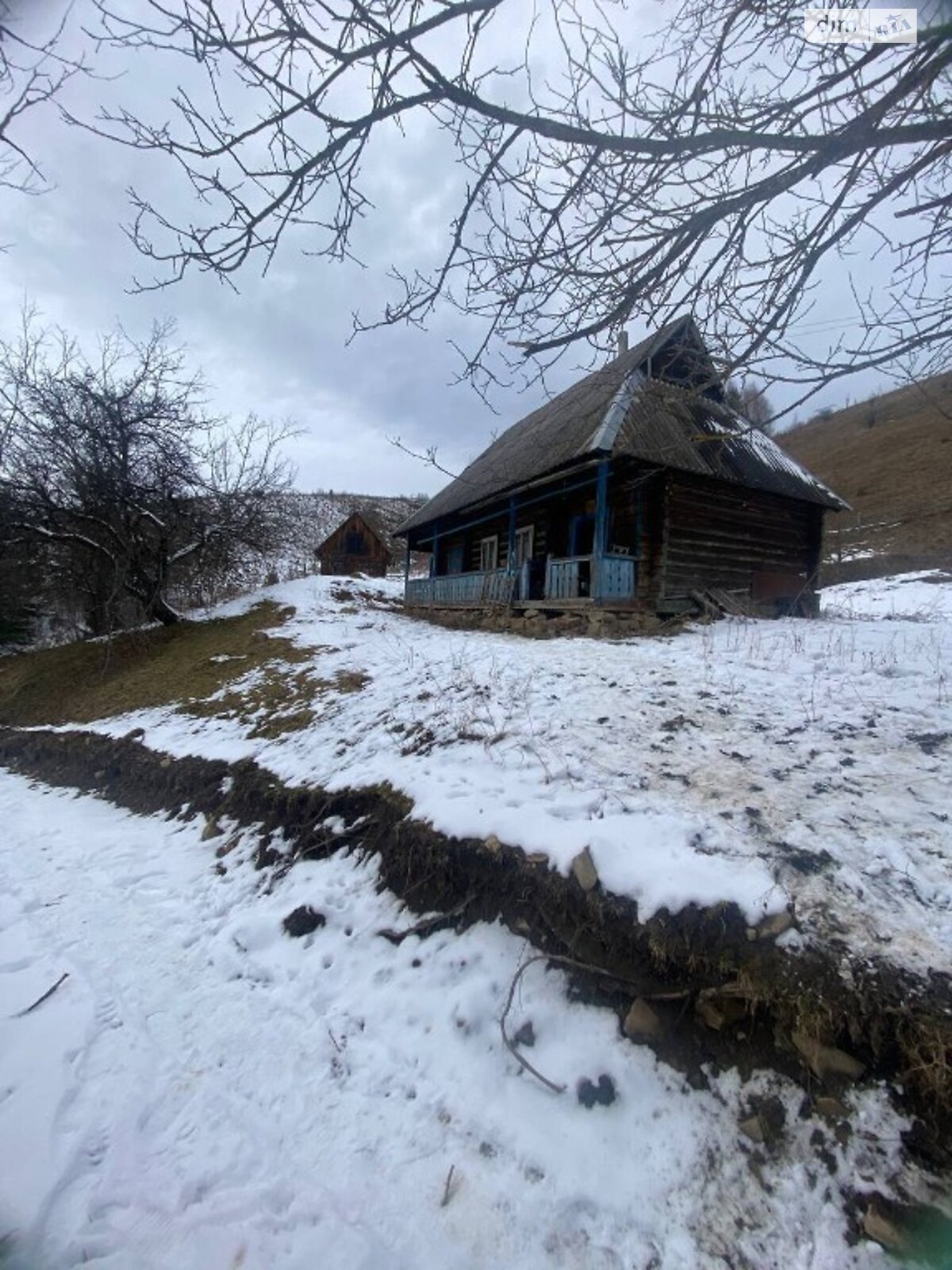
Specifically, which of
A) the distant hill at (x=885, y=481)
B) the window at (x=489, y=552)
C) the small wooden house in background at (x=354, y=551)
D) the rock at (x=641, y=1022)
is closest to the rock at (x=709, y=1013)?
the rock at (x=641, y=1022)

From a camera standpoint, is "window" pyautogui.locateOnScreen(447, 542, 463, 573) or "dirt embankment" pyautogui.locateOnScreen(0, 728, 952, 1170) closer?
"dirt embankment" pyautogui.locateOnScreen(0, 728, 952, 1170)

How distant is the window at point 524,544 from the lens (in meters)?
13.2

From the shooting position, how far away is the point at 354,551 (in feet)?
102

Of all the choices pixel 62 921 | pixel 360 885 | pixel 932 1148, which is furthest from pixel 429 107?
pixel 62 921

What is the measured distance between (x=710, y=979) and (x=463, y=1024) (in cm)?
101

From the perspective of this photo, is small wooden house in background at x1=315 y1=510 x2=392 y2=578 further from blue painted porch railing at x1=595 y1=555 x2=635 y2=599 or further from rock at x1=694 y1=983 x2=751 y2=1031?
rock at x1=694 y1=983 x2=751 y2=1031

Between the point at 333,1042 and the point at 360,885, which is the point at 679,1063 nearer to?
the point at 333,1042

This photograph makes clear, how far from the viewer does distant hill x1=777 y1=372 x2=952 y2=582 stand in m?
21.4

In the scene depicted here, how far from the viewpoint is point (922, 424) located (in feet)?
117

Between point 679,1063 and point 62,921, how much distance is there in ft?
12.0

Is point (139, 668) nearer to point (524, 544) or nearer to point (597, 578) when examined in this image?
point (524, 544)

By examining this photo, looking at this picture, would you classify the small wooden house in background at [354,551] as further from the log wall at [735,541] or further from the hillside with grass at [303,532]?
the log wall at [735,541]

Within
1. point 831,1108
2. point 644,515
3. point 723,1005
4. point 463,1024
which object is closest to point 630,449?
point 644,515

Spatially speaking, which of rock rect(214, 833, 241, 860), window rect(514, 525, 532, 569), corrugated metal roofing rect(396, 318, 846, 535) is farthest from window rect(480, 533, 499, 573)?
rock rect(214, 833, 241, 860)
